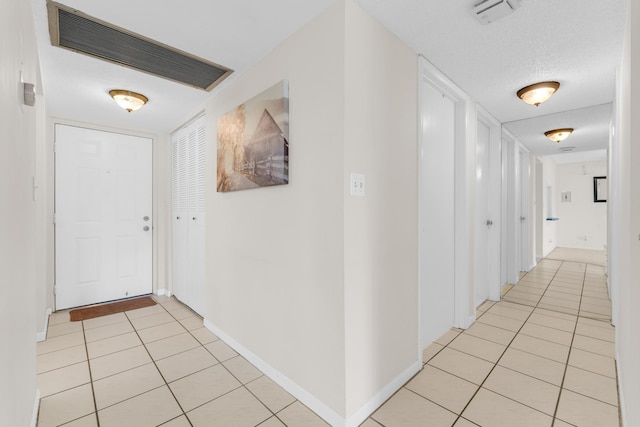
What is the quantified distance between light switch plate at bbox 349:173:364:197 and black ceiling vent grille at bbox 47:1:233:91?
160 centimetres

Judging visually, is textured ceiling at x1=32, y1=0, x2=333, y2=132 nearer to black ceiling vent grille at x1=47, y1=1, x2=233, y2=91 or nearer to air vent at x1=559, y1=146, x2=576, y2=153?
black ceiling vent grille at x1=47, y1=1, x2=233, y2=91

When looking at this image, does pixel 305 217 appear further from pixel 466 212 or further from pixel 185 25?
pixel 466 212

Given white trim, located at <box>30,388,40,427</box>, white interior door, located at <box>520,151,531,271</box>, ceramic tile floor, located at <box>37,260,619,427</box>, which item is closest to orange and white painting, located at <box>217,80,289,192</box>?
ceramic tile floor, located at <box>37,260,619,427</box>

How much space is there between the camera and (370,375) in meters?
1.74

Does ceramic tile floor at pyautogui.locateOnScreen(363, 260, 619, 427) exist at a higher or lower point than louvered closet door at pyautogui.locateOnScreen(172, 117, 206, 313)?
lower

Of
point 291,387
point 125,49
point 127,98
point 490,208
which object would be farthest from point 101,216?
point 490,208

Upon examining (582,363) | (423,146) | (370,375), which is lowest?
(582,363)

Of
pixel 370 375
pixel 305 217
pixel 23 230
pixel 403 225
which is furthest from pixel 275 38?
pixel 370 375

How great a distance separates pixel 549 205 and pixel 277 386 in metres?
8.94

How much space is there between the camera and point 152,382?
2.04 metres

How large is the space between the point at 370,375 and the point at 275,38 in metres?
2.29

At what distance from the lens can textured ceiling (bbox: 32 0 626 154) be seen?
5.43ft

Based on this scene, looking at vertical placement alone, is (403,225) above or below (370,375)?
above

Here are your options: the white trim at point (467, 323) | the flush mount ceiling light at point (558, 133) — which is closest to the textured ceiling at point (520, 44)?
the flush mount ceiling light at point (558, 133)
